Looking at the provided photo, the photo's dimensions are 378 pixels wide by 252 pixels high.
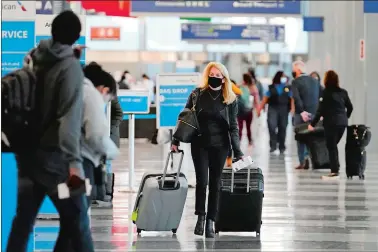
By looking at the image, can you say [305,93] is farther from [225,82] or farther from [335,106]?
[225,82]

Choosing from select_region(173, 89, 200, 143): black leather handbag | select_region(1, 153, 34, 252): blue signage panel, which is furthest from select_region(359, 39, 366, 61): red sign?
select_region(1, 153, 34, 252): blue signage panel

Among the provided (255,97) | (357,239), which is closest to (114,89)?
(357,239)

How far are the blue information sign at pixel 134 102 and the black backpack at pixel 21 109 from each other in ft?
28.6

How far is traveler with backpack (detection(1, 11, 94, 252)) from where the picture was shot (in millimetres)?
7016

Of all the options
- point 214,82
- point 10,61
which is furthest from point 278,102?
point 10,61

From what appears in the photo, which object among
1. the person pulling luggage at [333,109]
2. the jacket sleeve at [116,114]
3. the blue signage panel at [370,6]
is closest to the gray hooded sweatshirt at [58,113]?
the jacket sleeve at [116,114]

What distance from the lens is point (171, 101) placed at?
15.8 m

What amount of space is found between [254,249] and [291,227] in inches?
68.8

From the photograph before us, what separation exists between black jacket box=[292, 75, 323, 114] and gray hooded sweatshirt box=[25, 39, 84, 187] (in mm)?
12792

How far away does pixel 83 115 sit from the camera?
7.28 meters

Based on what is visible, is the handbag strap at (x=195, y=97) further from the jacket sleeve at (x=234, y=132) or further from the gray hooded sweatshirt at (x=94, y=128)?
the gray hooded sweatshirt at (x=94, y=128)

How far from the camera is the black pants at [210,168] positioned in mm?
10852

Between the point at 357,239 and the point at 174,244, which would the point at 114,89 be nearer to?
the point at 174,244

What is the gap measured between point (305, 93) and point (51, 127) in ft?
44.0
